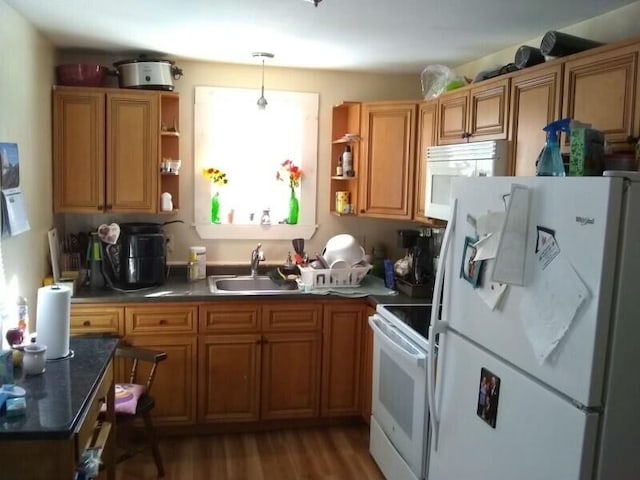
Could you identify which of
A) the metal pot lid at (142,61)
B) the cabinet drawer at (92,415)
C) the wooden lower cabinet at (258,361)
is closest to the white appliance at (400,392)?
the wooden lower cabinet at (258,361)

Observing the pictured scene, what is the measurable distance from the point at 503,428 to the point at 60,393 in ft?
4.59

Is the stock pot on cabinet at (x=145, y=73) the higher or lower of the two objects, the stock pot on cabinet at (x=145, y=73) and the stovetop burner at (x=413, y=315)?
the higher

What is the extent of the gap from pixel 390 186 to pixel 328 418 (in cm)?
147

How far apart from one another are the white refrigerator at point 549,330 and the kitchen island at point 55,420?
1.24 m

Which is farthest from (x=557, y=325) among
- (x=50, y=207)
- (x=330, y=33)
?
(x=50, y=207)

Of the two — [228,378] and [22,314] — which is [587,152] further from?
[228,378]

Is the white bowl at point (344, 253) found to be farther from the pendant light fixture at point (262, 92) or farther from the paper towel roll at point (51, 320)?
the paper towel roll at point (51, 320)

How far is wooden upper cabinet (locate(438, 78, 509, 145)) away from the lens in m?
2.63

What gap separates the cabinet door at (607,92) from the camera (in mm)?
1915

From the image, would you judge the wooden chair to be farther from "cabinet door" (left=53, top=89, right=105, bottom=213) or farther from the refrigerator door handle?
the refrigerator door handle

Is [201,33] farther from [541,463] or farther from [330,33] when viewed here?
[541,463]

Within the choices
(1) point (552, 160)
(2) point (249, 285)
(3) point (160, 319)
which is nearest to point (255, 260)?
(2) point (249, 285)

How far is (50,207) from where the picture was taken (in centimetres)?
327

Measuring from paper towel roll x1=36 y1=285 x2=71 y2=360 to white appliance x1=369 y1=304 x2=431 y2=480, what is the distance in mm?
1402
